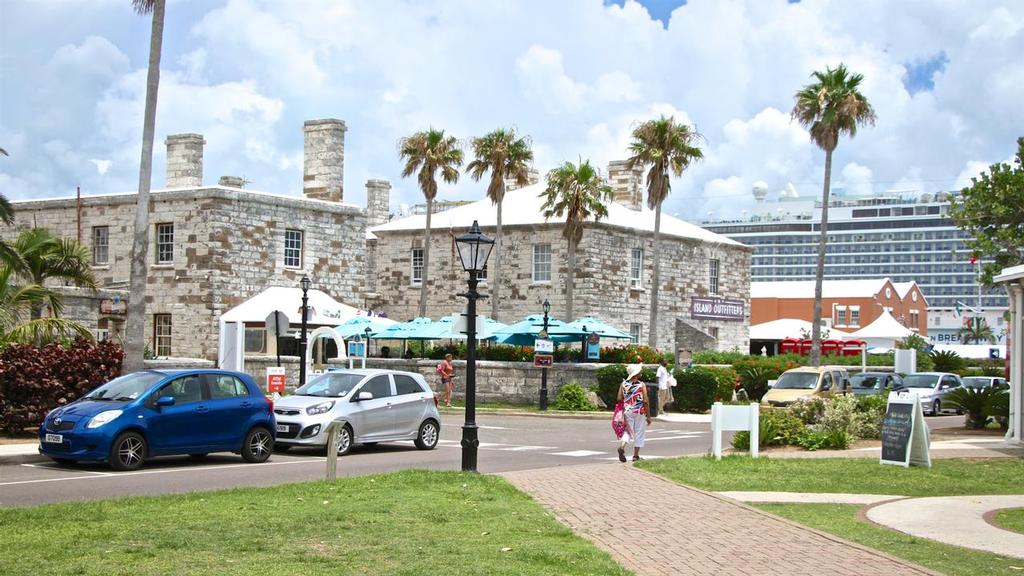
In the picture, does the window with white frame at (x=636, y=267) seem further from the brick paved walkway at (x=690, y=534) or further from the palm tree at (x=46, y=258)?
the brick paved walkway at (x=690, y=534)

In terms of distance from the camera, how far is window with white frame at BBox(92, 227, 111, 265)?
143ft

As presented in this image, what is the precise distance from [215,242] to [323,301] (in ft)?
14.4

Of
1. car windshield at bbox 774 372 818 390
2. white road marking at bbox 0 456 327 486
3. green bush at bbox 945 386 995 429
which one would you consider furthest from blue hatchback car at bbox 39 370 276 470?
car windshield at bbox 774 372 818 390

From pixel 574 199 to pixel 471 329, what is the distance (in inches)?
1140

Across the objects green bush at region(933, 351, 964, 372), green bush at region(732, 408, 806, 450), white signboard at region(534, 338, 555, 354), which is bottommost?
green bush at region(732, 408, 806, 450)

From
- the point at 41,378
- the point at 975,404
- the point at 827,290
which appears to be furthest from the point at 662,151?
the point at 827,290

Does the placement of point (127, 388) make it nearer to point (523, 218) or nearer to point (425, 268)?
point (425, 268)

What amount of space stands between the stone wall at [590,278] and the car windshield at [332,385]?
2654cm

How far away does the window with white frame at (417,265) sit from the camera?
53.1 meters

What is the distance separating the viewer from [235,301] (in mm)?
41062

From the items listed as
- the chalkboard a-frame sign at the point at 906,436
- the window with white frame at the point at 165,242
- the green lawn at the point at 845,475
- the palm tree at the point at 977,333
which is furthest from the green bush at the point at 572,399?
the palm tree at the point at 977,333

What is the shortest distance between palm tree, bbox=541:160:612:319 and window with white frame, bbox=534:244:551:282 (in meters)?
2.75

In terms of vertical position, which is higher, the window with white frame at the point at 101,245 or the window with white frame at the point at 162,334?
the window with white frame at the point at 101,245

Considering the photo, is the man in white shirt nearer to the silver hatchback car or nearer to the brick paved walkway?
the silver hatchback car
